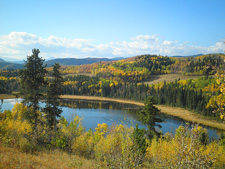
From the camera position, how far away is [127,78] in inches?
6836

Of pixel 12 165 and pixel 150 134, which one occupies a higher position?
pixel 12 165

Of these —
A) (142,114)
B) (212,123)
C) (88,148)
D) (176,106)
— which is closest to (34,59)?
(88,148)

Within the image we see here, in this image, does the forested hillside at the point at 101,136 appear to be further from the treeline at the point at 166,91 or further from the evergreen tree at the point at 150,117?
the treeline at the point at 166,91

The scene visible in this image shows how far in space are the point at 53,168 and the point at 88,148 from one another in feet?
23.4

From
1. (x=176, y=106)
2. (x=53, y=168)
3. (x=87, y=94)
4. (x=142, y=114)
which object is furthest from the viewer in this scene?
(x=87, y=94)

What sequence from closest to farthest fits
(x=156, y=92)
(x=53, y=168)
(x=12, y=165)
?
(x=12, y=165)
(x=53, y=168)
(x=156, y=92)

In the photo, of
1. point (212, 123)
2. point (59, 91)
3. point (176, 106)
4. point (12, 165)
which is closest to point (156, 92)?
point (176, 106)

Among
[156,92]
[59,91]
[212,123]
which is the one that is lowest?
[212,123]

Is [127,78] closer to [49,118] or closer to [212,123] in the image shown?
[212,123]

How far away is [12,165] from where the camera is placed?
746 centimetres

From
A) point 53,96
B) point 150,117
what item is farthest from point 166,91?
point 53,96

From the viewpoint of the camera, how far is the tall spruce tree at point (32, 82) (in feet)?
69.6

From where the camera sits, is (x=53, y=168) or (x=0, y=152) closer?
(x=53, y=168)

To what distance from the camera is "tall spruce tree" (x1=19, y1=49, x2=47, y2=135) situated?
21203 mm
